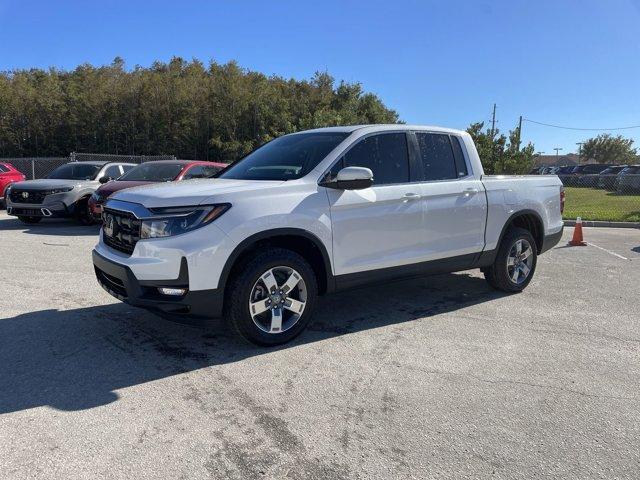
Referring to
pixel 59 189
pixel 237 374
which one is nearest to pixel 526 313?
pixel 237 374

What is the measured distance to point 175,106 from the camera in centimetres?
3434

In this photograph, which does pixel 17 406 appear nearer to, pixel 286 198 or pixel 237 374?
pixel 237 374

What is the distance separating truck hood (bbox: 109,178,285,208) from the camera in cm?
390

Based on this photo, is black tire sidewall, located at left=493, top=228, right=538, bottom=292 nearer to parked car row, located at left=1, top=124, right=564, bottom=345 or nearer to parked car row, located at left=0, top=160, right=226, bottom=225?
parked car row, located at left=1, top=124, right=564, bottom=345

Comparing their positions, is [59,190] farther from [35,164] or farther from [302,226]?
[35,164]

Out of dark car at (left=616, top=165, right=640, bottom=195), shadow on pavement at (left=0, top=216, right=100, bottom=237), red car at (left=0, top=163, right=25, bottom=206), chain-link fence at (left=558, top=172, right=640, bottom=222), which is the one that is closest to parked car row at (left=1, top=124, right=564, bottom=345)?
shadow on pavement at (left=0, top=216, right=100, bottom=237)

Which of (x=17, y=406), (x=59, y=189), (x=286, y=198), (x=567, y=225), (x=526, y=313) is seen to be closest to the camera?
(x=17, y=406)

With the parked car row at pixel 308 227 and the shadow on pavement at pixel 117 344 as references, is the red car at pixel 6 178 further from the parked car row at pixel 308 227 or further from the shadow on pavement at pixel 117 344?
the parked car row at pixel 308 227

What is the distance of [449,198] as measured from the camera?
5285 millimetres

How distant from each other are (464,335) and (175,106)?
33.0 m

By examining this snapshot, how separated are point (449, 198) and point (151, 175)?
8.09m

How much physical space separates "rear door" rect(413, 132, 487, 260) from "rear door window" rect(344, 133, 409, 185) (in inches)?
8.5

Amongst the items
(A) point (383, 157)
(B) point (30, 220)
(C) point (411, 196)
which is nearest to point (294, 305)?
(C) point (411, 196)

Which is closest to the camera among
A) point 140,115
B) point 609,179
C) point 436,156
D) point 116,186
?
point 436,156
